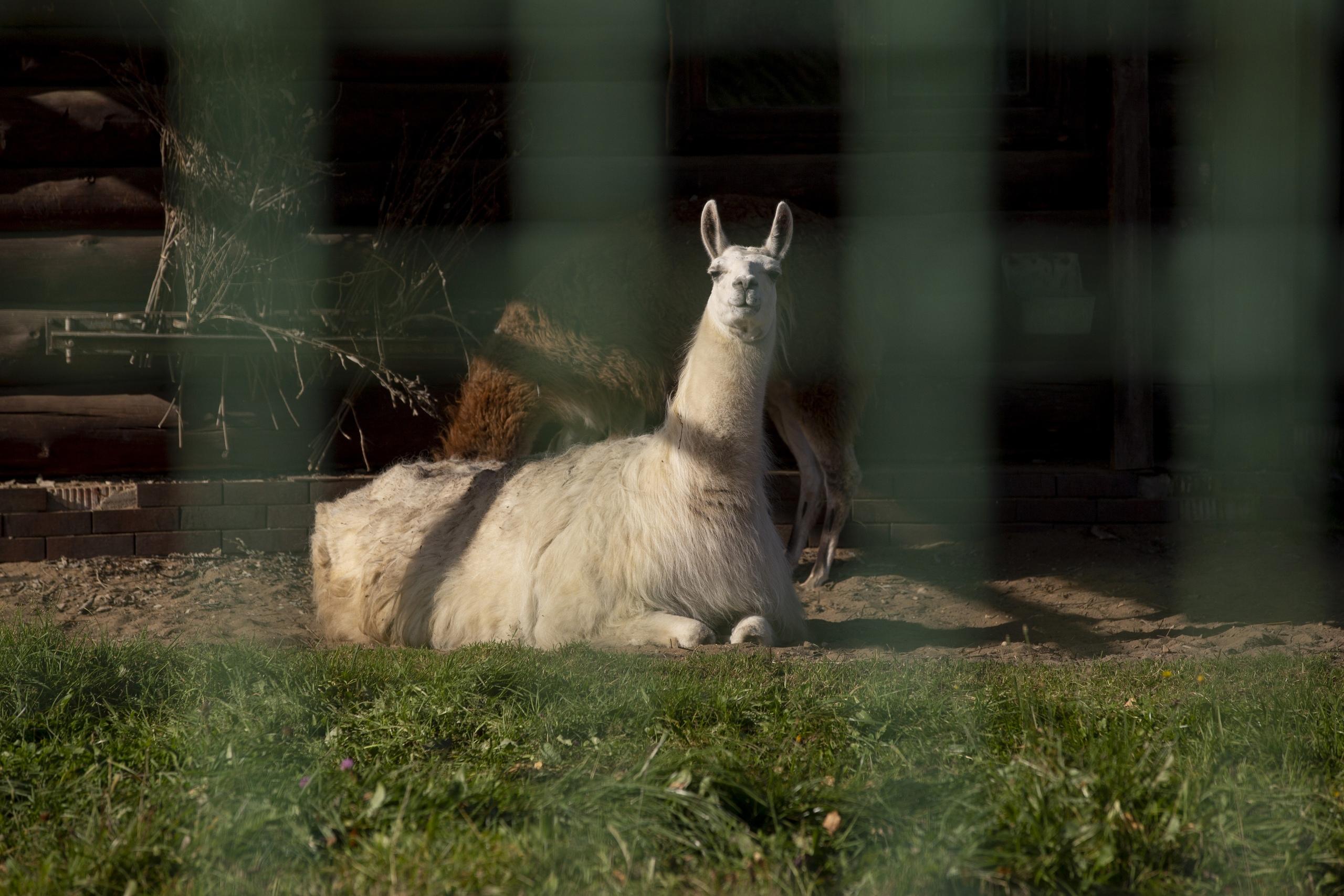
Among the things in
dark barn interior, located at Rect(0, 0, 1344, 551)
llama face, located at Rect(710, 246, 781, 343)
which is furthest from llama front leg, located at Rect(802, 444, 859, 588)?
llama face, located at Rect(710, 246, 781, 343)

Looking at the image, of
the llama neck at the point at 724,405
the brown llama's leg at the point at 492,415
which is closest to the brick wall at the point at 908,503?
the brown llama's leg at the point at 492,415

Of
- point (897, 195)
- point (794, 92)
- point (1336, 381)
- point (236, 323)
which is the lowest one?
point (1336, 381)

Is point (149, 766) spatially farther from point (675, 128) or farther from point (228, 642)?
point (675, 128)

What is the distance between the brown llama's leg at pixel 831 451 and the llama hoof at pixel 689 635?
186cm

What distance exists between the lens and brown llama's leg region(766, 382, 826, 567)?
5852mm

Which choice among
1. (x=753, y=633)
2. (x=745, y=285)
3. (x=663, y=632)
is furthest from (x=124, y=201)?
(x=753, y=633)

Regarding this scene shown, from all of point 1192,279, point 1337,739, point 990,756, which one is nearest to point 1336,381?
point 1192,279

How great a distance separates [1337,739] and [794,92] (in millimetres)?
4673

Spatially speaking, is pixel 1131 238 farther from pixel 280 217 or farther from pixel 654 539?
pixel 280 217

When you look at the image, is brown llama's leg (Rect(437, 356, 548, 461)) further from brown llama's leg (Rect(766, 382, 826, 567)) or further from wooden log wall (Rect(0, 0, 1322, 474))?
brown llama's leg (Rect(766, 382, 826, 567))

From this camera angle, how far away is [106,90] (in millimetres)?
6250

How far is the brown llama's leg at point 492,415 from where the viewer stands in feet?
19.1

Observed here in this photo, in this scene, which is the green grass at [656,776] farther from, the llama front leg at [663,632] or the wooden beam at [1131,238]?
the wooden beam at [1131,238]

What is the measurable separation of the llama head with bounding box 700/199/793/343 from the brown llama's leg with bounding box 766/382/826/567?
5.68 ft
